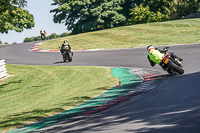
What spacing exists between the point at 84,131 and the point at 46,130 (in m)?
1.09

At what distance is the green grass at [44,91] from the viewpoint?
8675mm

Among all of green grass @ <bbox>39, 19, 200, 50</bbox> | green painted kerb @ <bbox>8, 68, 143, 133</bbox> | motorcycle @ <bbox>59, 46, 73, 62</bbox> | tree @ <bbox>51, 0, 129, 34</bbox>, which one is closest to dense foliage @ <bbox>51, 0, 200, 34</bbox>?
tree @ <bbox>51, 0, 129, 34</bbox>

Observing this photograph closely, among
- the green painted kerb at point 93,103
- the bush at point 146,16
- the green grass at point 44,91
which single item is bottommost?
the green grass at point 44,91

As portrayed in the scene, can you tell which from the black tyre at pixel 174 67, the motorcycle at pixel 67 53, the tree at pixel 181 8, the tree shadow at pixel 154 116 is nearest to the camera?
the tree shadow at pixel 154 116

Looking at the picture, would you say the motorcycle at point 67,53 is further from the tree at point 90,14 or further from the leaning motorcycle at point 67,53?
the tree at point 90,14

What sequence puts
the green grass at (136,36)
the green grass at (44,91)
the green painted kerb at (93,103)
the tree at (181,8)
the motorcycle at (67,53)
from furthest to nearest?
the tree at (181,8) → the green grass at (136,36) → the motorcycle at (67,53) → the green grass at (44,91) → the green painted kerb at (93,103)

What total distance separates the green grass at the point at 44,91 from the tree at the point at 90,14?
38.7 metres

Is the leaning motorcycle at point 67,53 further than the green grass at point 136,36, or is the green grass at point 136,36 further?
the green grass at point 136,36

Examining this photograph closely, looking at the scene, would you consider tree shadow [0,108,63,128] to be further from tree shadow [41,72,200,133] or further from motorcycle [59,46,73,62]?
motorcycle [59,46,73,62]

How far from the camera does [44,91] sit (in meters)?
12.7

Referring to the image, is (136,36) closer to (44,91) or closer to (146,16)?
(146,16)

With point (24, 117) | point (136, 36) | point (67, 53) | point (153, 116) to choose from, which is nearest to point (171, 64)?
point (153, 116)

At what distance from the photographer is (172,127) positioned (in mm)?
5344

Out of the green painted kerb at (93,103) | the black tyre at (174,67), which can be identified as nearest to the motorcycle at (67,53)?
the green painted kerb at (93,103)
